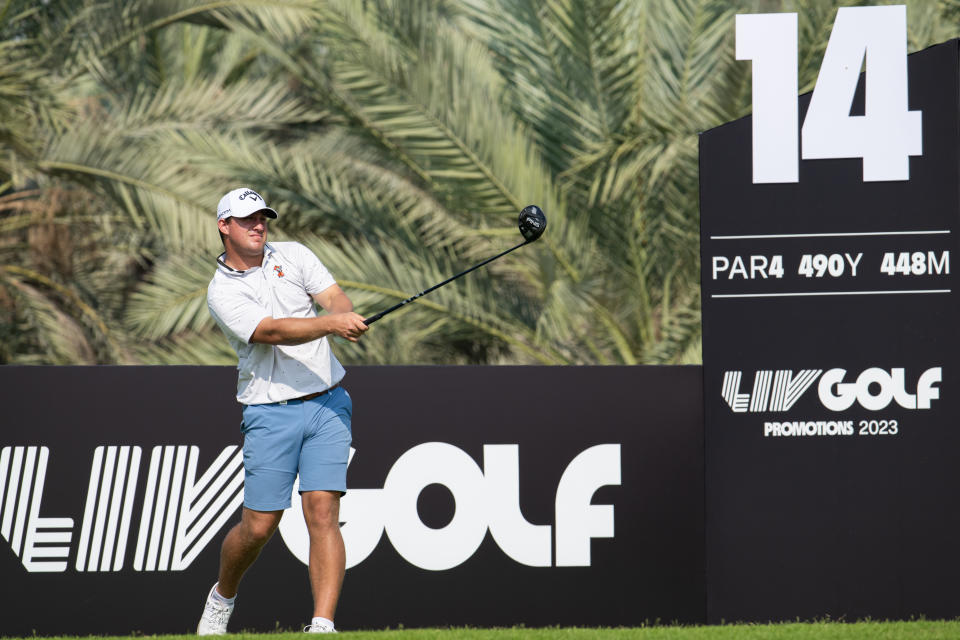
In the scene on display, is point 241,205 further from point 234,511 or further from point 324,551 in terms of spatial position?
point 234,511

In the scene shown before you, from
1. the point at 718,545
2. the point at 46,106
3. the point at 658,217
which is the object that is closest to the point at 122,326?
the point at 46,106

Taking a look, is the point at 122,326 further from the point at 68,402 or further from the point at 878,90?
the point at 878,90

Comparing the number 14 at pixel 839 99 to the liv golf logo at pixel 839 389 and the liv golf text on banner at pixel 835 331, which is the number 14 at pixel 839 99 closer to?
the liv golf text on banner at pixel 835 331

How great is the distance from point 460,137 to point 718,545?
17.4ft

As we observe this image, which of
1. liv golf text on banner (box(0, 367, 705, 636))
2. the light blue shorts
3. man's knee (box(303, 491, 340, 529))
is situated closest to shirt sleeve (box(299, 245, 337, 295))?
the light blue shorts

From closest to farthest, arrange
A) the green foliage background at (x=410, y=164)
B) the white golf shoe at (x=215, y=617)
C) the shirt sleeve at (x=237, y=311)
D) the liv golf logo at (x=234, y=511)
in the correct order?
the shirt sleeve at (x=237, y=311)
the white golf shoe at (x=215, y=617)
the liv golf logo at (x=234, y=511)
the green foliage background at (x=410, y=164)

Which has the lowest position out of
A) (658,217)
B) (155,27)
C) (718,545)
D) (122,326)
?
(718,545)

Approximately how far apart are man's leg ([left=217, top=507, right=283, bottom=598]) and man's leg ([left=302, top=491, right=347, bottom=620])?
23cm

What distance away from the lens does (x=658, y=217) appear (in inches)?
415

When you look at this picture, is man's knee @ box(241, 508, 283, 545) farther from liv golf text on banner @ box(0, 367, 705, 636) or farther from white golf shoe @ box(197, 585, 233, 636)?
liv golf text on banner @ box(0, 367, 705, 636)

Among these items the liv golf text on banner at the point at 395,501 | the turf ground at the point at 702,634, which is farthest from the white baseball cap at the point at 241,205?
the turf ground at the point at 702,634

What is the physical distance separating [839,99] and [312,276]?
119 inches

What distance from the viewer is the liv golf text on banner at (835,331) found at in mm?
5984

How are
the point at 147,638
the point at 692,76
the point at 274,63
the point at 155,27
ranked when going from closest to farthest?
the point at 147,638
the point at 692,76
the point at 155,27
the point at 274,63
